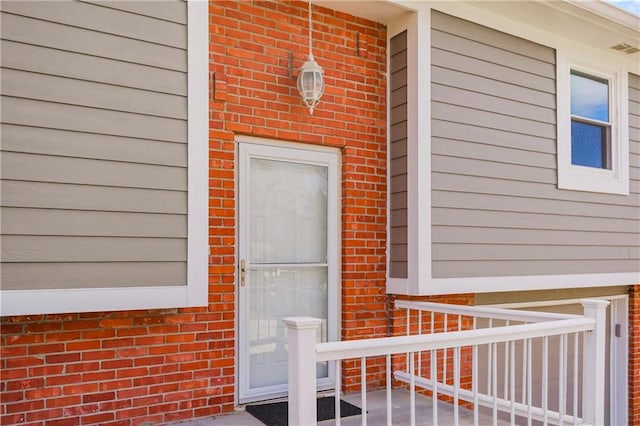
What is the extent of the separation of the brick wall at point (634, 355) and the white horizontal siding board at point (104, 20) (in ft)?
17.5

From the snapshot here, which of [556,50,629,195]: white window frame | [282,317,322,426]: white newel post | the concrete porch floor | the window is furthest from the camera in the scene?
the window

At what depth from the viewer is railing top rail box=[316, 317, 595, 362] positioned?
235 centimetres

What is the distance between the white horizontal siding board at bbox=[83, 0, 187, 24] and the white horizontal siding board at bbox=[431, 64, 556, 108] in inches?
75.2

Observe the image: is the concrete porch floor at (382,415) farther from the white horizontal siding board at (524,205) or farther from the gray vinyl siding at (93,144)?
the white horizontal siding board at (524,205)

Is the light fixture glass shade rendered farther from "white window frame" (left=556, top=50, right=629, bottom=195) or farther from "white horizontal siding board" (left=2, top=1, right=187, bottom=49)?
"white window frame" (left=556, top=50, right=629, bottom=195)

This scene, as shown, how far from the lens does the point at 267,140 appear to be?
3.78m

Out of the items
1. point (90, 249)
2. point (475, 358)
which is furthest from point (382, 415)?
point (90, 249)

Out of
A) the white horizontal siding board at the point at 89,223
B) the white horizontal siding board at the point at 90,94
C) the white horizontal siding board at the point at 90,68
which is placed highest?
the white horizontal siding board at the point at 90,68

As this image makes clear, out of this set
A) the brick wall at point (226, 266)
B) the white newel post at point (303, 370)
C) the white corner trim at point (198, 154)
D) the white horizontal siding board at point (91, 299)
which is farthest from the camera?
the white corner trim at point (198, 154)

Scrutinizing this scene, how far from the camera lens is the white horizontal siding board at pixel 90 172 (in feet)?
8.76

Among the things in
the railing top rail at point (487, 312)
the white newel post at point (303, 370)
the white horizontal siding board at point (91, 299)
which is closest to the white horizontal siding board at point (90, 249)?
the white horizontal siding board at point (91, 299)

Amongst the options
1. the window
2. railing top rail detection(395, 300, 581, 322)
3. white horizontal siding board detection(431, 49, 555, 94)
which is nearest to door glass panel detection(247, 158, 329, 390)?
railing top rail detection(395, 300, 581, 322)

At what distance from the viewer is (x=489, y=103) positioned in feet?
14.6

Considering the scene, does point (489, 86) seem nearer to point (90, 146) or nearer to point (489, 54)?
point (489, 54)
